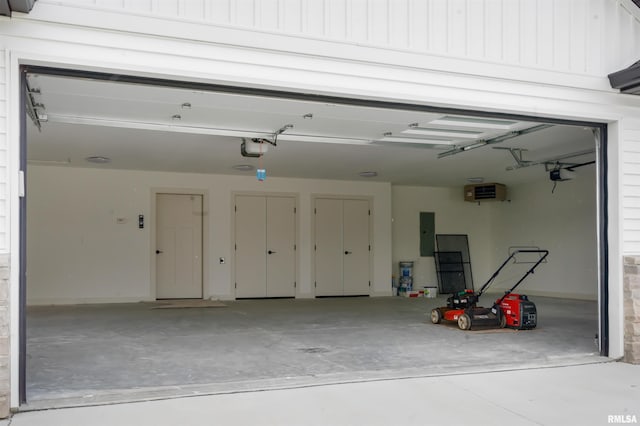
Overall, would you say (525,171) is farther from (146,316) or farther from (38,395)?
(38,395)

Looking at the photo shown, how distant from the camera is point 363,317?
884 centimetres

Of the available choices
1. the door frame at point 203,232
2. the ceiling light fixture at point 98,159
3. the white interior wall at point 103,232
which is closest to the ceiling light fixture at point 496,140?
the white interior wall at point 103,232

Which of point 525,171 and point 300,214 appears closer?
point 525,171

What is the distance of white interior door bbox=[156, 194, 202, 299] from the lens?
1128cm

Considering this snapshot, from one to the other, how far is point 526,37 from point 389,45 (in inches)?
56.3

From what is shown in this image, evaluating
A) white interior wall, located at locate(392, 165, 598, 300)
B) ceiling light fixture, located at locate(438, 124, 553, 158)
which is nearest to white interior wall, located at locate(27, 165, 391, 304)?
white interior wall, located at locate(392, 165, 598, 300)

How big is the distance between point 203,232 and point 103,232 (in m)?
1.90

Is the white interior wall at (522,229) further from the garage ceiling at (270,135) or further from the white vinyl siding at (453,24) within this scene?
the white vinyl siding at (453,24)

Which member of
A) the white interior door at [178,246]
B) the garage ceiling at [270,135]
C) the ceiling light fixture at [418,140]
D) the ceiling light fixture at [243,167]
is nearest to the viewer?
the garage ceiling at [270,135]

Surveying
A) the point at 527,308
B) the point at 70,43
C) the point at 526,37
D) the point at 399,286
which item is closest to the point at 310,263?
the point at 399,286

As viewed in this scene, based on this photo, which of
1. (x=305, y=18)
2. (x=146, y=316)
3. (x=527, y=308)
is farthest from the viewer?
(x=146, y=316)

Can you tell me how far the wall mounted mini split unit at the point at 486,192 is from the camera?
42.3ft

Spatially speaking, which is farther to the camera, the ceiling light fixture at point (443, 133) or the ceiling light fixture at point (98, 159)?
the ceiling light fixture at point (98, 159)

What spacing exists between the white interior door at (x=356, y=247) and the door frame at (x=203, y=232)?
9.90ft
